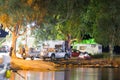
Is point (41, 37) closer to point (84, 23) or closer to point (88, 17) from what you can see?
point (84, 23)

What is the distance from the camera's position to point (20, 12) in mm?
49688

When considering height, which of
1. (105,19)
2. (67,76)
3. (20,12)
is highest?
(20,12)

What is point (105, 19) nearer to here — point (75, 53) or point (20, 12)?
point (20, 12)

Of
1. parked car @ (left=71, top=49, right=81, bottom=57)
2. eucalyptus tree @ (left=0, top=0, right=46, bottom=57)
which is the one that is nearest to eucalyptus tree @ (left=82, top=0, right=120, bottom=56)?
eucalyptus tree @ (left=0, top=0, right=46, bottom=57)

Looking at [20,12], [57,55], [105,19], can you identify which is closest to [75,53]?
[57,55]

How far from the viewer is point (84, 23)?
6744cm

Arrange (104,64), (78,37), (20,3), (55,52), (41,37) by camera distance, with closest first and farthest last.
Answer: (20,3)
(104,64)
(55,52)
(78,37)
(41,37)

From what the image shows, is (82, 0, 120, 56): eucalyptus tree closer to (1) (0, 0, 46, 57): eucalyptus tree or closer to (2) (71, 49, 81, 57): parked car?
(1) (0, 0, 46, 57): eucalyptus tree

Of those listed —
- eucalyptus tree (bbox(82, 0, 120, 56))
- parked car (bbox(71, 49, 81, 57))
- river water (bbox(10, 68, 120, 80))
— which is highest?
eucalyptus tree (bbox(82, 0, 120, 56))

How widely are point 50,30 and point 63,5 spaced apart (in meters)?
30.6

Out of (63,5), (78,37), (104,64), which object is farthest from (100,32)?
(78,37)

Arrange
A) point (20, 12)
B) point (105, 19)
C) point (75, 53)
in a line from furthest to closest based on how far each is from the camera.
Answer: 1. point (75, 53)
2. point (105, 19)
3. point (20, 12)

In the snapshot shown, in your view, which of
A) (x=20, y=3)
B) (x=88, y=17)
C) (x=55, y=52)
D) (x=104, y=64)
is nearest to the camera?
(x=20, y=3)

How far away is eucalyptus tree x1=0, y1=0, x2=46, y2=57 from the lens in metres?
49.1
